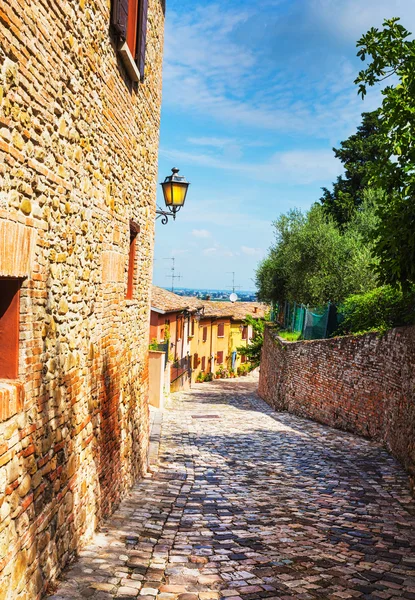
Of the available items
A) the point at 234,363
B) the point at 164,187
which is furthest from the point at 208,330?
the point at 164,187

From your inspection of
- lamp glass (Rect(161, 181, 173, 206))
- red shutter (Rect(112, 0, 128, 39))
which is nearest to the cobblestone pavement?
lamp glass (Rect(161, 181, 173, 206))

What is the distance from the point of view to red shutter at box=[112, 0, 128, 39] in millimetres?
5426

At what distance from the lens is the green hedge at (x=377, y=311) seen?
1352 centimetres

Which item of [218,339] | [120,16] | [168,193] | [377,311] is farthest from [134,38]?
[218,339]

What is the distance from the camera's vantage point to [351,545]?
19.1 ft

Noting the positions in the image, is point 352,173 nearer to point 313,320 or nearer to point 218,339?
point 313,320

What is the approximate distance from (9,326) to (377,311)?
1298 centimetres

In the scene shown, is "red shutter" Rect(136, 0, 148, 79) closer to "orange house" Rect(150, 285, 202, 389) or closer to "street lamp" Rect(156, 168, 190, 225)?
"street lamp" Rect(156, 168, 190, 225)

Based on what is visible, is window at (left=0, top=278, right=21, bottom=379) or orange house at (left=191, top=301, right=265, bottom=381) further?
orange house at (left=191, top=301, right=265, bottom=381)

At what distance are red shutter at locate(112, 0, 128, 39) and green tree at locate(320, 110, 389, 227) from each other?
23.7 m

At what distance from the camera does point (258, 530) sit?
628cm

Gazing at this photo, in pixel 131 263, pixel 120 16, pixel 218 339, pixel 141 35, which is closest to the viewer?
pixel 120 16

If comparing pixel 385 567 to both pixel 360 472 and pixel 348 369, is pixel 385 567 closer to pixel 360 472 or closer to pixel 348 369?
pixel 360 472

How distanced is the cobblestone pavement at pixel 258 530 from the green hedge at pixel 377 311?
3.67m
